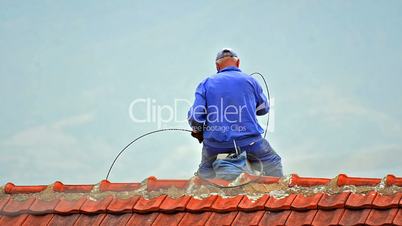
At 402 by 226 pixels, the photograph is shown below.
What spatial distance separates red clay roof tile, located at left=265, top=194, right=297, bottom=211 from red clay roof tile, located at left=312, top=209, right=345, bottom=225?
28 cm

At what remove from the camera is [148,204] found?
7.82 m

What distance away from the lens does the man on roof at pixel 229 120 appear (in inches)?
365

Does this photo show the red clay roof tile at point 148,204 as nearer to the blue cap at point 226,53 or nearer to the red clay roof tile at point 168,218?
the red clay roof tile at point 168,218

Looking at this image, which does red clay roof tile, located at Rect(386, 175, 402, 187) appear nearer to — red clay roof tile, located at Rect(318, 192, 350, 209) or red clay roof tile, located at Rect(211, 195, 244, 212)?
red clay roof tile, located at Rect(318, 192, 350, 209)

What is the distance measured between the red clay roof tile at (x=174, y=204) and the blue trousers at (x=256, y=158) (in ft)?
4.53

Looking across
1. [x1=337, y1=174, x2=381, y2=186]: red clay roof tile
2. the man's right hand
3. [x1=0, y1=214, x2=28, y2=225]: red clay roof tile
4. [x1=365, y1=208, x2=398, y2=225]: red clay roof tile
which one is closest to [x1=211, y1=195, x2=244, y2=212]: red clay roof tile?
[x1=337, y1=174, x2=381, y2=186]: red clay roof tile

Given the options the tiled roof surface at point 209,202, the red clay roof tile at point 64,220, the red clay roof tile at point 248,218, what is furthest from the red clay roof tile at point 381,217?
the red clay roof tile at point 64,220

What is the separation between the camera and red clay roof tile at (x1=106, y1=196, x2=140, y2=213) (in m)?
7.80

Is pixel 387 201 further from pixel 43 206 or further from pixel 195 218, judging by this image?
pixel 43 206

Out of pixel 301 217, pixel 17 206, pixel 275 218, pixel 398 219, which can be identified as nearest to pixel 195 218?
pixel 275 218

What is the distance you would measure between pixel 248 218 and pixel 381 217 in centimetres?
104

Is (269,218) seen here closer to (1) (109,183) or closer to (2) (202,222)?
(2) (202,222)

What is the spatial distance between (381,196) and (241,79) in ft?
A: 8.98

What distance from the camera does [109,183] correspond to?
8.32m
